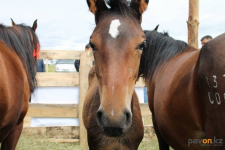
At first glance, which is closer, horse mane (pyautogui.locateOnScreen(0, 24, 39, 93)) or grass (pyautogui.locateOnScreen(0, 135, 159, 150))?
horse mane (pyautogui.locateOnScreen(0, 24, 39, 93))

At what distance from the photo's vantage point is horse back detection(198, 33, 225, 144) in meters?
1.79

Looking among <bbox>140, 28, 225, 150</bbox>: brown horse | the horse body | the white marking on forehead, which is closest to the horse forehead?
the white marking on forehead

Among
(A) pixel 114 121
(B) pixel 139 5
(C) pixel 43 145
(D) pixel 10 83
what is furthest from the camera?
(C) pixel 43 145

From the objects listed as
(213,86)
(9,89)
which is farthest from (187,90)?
(9,89)

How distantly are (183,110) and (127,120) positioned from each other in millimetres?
722

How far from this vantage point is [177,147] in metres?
2.73

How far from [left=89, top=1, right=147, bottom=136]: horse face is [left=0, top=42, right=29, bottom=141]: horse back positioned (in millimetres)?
1025

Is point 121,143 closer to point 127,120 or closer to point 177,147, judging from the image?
point 177,147

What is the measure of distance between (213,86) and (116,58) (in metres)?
0.84

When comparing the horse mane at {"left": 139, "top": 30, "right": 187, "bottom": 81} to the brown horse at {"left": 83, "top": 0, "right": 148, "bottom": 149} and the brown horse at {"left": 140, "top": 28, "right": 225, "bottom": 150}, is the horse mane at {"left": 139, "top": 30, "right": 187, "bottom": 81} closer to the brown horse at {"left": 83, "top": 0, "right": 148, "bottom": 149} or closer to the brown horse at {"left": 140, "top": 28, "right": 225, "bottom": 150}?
the brown horse at {"left": 140, "top": 28, "right": 225, "bottom": 150}

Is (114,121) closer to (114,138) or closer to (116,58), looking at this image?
(116,58)

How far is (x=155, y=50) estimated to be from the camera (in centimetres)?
345

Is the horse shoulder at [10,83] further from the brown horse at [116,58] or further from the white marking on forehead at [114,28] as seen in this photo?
the white marking on forehead at [114,28]

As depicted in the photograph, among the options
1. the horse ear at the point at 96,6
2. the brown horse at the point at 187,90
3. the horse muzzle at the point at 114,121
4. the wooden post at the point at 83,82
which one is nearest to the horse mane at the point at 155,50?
the brown horse at the point at 187,90
